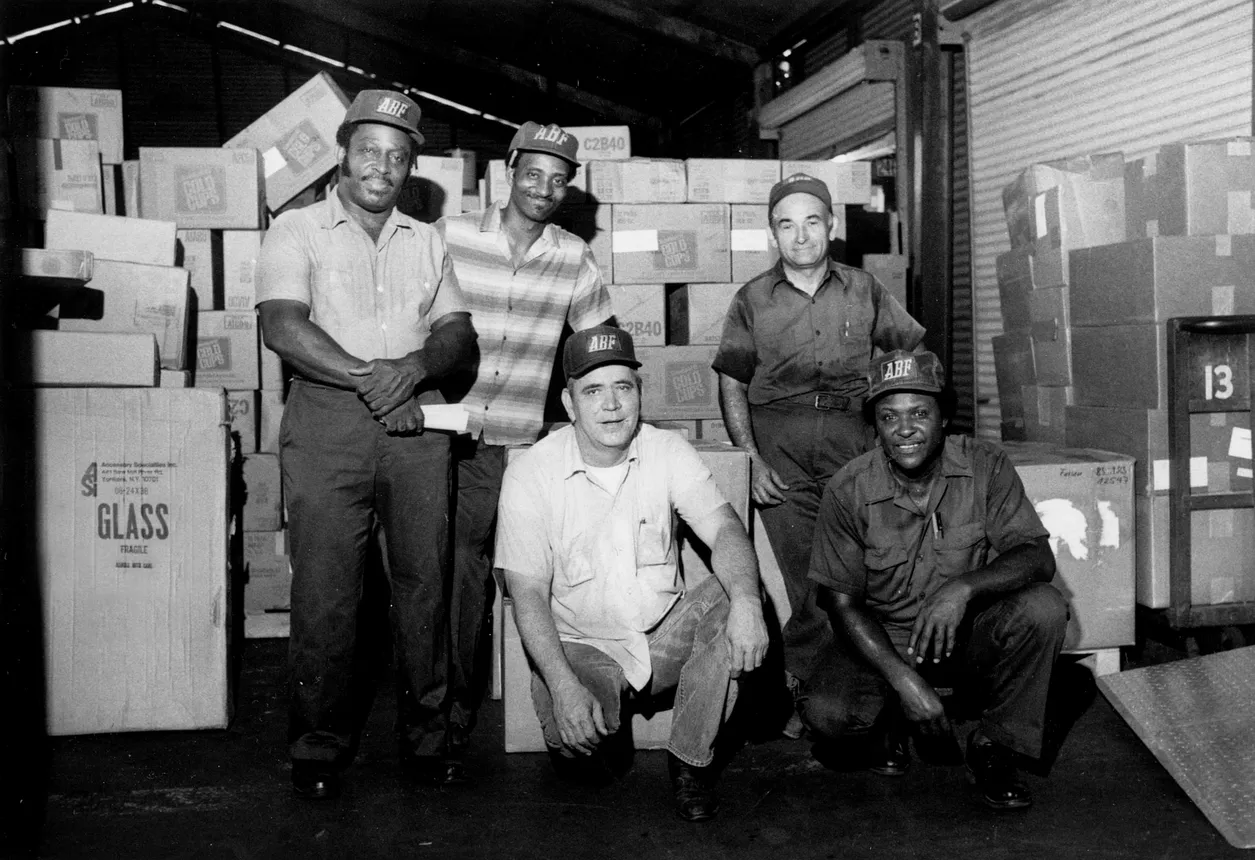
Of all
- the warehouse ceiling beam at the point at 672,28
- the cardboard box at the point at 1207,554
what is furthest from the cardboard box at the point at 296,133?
the cardboard box at the point at 1207,554

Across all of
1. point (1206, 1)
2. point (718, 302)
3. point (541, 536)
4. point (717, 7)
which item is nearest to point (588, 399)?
point (541, 536)

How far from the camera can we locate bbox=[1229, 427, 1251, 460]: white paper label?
3635 mm

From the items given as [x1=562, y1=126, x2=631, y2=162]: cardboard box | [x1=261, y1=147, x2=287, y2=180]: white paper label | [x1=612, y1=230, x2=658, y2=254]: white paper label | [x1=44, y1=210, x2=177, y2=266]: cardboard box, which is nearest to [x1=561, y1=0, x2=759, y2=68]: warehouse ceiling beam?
[x1=562, y1=126, x2=631, y2=162]: cardboard box

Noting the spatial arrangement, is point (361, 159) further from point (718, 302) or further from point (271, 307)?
point (718, 302)

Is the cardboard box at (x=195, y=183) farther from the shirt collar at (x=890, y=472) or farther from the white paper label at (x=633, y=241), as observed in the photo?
the shirt collar at (x=890, y=472)

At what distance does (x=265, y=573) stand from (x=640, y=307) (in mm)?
2014

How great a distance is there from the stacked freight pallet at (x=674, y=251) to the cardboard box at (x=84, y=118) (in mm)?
1714

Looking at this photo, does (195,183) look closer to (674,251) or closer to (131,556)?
(131,556)

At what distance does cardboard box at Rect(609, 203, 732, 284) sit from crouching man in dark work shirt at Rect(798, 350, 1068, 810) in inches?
69.5

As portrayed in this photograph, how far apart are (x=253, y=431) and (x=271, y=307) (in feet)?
6.27

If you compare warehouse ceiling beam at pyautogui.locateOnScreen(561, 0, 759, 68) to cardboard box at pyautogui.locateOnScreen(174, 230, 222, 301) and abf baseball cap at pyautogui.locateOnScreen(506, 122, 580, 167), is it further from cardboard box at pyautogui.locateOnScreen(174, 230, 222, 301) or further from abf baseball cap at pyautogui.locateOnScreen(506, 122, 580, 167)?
abf baseball cap at pyautogui.locateOnScreen(506, 122, 580, 167)

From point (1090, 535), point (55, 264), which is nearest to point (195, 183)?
point (55, 264)

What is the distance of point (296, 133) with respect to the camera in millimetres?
4695

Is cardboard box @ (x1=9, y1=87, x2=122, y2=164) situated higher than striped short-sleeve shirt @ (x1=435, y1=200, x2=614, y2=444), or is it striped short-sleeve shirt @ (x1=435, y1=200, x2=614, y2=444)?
cardboard box @ (x1=9, y1=87, x2=122, y2=164)
